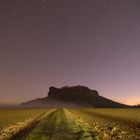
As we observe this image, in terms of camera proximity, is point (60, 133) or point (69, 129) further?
point (69, 129)

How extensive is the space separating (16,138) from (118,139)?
639cm

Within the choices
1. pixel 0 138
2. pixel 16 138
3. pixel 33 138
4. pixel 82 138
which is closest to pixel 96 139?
pixel 82 138

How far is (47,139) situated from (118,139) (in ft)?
14.2

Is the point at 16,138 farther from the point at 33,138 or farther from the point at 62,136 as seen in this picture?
the point at 62,136

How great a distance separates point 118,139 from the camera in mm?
16016

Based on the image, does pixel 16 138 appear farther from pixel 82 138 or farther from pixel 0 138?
pixel 82 138

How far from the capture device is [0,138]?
1705 cm

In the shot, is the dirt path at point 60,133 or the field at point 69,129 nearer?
the dirt path at point 60,133

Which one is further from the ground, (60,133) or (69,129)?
(69,129)

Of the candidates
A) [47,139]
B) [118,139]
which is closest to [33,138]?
[47,139]

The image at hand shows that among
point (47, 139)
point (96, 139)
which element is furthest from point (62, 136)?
point (96, 139)

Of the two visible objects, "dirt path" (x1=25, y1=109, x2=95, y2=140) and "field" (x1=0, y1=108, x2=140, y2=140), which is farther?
"field" (x1=0, y1=108, x2=140, y2=140)

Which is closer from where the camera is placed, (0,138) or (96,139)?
(96,139)

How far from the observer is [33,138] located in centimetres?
1641
